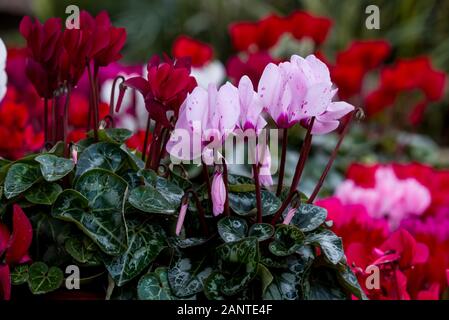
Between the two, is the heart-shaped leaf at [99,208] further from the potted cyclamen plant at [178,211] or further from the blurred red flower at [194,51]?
the blurred red flower at [194,51]

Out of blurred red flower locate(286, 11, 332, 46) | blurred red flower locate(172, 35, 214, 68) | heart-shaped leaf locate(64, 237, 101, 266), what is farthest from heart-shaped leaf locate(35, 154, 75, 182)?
blurred red flower locate(286, 11, 332, 46)

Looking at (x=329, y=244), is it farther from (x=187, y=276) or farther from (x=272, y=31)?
(x=272, y=31)

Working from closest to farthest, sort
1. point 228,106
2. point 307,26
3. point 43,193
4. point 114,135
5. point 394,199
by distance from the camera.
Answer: point 228,106
point 43,193
point 114,135
point 394,199
point 307,26

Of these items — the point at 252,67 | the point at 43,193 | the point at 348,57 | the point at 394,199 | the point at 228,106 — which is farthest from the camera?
the point at 348,57

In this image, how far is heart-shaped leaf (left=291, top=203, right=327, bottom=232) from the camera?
1.29 m

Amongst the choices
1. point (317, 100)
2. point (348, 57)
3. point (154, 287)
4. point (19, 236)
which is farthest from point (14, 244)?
point (348, 57)

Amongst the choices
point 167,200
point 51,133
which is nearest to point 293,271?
point 167,200

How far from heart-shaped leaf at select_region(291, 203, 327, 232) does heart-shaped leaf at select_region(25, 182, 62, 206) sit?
0.43 m

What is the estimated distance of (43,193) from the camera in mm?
1291

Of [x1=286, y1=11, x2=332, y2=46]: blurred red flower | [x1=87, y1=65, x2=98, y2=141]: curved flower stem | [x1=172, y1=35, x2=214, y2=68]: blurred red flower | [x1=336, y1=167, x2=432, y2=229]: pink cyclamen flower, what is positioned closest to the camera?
[x1=87, y1=65, x2=98, y2=141]: curved flower stem

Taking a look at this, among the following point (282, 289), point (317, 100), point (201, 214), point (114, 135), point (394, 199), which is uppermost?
point (317, 100)

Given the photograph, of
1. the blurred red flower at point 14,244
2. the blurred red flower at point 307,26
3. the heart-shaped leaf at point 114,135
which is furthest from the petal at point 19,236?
the blurred red flower at point 307,26

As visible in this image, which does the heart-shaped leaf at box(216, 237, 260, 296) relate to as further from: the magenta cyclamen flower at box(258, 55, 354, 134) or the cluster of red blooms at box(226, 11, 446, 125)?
the cluster of red blooms at box(226, 11, 446, 125)

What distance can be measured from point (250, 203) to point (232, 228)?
0.10 meters
